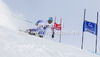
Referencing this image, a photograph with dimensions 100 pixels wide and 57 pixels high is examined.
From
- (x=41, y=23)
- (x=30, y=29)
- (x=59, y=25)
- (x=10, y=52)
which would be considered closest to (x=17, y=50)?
(x=10, y=52)

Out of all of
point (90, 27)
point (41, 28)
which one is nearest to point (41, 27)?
point (41, 28)

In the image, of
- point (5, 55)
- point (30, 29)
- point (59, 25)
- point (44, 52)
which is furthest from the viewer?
point (59, 25)

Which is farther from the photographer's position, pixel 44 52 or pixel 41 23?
pixel 41 23

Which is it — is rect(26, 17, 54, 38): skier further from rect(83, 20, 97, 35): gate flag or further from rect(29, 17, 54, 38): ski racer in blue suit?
rect(83, 20, 97, 35): gate flag

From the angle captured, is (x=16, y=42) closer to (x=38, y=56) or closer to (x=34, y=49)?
(x=34, y=49)

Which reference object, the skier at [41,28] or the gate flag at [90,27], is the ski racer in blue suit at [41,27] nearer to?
the skier at [41,28]

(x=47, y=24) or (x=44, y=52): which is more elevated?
(x=47, y=24)

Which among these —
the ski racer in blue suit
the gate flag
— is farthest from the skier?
the gate flag

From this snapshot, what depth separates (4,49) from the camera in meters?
3.62

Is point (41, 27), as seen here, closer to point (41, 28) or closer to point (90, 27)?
point (41, 28)

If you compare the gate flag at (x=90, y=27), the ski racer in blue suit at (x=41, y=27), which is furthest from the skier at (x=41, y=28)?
the gate flag at (x=90, y=27)

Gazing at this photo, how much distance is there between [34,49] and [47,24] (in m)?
9.31

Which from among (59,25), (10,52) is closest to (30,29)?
(59,25)

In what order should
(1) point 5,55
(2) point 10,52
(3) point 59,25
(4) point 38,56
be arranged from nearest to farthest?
(1) point 5,55 → (2) point 10,52 → (4) point 38,56 → (3) point 59,25
